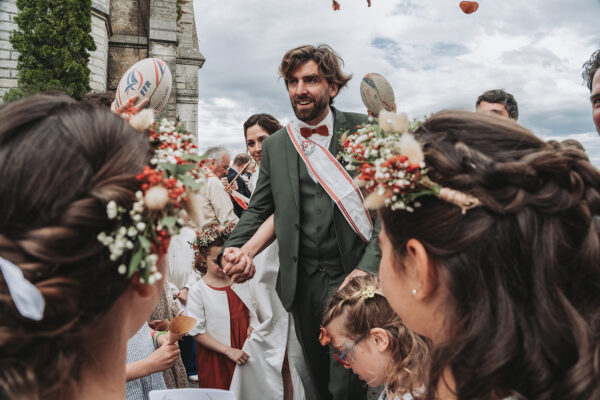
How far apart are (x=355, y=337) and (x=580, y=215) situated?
1.78 m

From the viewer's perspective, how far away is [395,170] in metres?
1.26

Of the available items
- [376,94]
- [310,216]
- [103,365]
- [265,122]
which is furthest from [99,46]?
[103,365]

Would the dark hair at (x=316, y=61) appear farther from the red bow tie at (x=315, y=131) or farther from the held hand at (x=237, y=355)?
the held hand at (x=237, y=355)

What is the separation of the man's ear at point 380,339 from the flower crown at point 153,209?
166 cm

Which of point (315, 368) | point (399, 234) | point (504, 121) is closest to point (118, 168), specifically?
point (399, 234)

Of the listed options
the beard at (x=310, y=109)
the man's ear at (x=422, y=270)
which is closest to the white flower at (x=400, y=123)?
the man's ear at (x=422, y=270)

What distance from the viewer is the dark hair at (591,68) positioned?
3.22 meters

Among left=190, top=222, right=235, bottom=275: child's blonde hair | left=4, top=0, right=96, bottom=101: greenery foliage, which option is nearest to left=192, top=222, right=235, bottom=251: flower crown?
left=190, top=222, right=235, bottom=275: child's blonde hair

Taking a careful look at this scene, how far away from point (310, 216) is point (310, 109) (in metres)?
0.78

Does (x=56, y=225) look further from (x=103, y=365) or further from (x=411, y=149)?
(x=411, y=149)

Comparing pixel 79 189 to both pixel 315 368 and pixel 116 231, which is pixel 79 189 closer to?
pixel 116 231

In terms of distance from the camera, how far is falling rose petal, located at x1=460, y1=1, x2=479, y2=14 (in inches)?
111

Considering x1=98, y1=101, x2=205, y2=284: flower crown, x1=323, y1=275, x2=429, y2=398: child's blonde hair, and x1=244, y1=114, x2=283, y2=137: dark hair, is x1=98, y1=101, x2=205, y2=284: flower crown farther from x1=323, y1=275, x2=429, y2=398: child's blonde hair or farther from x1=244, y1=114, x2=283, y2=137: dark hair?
x1=244, y1=114, x2=283, y2=137: dark hair

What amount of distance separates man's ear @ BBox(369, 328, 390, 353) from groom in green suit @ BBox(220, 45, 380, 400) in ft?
2.38
